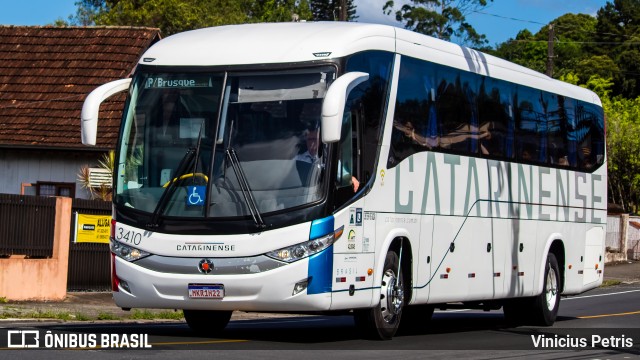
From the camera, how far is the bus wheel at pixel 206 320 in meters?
15.6

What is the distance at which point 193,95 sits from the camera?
45.8 ft

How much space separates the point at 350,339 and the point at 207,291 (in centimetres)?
257

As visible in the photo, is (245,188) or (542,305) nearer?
(245,188)

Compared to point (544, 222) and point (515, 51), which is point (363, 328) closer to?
point (544, 222)

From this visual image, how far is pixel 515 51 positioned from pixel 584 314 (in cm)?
9318

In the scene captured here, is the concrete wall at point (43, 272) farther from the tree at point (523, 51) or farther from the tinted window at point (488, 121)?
the tree at point (523, 51)

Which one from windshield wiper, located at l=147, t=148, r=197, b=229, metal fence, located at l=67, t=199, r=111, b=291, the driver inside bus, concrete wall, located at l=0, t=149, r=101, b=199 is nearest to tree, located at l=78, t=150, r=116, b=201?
concrete wall, located at l=0, t=149, r=101, b=199

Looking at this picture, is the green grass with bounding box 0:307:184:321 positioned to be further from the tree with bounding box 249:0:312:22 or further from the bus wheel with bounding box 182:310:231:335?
the tree with bounding box 249:0:312:22

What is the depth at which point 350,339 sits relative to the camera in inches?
597

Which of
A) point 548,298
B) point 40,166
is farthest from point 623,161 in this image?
point 548,298

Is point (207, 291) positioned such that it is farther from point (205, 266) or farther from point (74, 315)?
point (74, 315)

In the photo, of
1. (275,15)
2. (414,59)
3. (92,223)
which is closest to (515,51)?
(275,15)

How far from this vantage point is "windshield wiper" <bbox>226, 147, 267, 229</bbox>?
1316 cm

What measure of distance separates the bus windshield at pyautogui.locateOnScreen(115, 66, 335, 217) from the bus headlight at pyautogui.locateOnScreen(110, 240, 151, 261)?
1.48 ft
